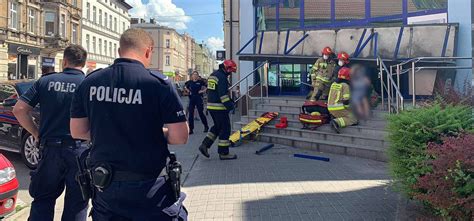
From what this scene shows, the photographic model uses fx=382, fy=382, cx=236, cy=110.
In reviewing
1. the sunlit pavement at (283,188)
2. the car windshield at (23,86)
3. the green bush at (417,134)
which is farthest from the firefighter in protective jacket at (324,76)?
the car windshield at (23,86)

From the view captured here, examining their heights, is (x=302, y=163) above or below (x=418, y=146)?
below

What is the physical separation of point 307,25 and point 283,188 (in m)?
8.70


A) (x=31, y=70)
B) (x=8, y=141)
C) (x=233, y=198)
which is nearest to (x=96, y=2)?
(x=31, y=70)

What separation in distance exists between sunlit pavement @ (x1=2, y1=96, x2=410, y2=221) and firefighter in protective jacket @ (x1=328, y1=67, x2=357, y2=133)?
76 cm

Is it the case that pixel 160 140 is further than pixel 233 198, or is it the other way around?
Answer: pixel 233 198

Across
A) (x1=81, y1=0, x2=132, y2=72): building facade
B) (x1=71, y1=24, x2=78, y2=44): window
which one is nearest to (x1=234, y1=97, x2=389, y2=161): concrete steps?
(x1=81, y1=0, x2=132, y2=72): building facade

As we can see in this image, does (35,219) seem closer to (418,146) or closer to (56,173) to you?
(56,173)

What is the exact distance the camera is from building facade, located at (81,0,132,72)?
45125mm

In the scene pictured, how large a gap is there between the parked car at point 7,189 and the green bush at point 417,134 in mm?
→ 3964

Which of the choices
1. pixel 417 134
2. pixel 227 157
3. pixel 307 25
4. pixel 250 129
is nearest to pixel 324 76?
pixel 250 129

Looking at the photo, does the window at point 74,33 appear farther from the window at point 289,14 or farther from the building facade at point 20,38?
the window at point 289,14

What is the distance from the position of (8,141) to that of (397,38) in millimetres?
8968

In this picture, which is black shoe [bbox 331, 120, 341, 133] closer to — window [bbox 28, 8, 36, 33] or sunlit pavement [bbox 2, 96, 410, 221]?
sunlit pavement [bbox 2, 96, 410, 221]

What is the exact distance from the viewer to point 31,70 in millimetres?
33562
